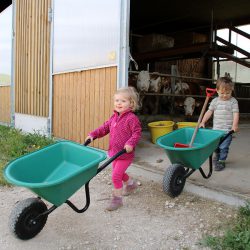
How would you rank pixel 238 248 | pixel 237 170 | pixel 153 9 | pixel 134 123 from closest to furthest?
pixel 238 248 < pixel 134 123 < pixel 237 170 < pixel 153 9

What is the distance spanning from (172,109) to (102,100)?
3.52 m

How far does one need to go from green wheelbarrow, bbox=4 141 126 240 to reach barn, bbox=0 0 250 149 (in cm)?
188

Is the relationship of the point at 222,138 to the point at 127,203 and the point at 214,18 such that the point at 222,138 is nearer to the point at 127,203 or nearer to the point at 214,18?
the point at 127,203

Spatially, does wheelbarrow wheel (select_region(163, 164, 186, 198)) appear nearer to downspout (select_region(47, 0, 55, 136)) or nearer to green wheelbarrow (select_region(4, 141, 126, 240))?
green wheelbarrow (select_region(4, 141, 126, 240))

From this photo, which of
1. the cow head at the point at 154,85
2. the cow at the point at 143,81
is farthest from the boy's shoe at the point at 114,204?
the cow head at the point at 154,85

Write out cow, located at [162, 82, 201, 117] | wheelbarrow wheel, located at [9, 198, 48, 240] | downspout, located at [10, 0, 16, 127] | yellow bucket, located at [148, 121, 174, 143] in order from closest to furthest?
wheelbarrow wheel, located at [9, 198, 48, 240], yellow bucket, located at [148, 121, 174, 143], cow, located at [162, 82, 201, 117], downspout, located at [10, 0, 16, 127]

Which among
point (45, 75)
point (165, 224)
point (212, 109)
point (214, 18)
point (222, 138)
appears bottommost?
point (165, 224)

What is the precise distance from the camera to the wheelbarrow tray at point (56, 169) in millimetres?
2441

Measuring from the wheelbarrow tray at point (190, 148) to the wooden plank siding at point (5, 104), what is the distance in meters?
6.01

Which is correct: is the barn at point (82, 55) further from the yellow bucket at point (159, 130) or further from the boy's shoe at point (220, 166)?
the boy's shoe at point (220, 166)

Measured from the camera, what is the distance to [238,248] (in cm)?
254

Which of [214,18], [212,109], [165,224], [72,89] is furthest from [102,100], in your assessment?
[214,18]

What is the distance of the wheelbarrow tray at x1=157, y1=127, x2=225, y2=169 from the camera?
11.1 ft

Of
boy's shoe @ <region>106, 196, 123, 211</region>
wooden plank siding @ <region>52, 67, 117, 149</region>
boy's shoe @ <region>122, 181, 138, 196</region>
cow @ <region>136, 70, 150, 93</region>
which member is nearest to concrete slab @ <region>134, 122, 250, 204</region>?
boy's shoe @ <region>122, 181, 138, 196</region>
